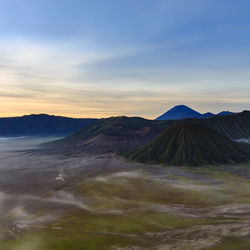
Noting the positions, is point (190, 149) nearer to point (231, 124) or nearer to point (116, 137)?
point (116, 137)

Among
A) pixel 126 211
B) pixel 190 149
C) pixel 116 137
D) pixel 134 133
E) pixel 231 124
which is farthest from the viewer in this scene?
pixel 134 133

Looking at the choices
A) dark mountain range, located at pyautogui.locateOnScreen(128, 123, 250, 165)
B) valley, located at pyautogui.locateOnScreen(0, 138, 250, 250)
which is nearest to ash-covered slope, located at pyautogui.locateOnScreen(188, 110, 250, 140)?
dark mountain range, located at pyautogui.locateOnScreen(128, 123, 250, 165)

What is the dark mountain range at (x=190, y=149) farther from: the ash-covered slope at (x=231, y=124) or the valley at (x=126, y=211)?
the ash-covered slope at (x=231, y=124)

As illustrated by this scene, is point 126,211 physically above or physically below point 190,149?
below

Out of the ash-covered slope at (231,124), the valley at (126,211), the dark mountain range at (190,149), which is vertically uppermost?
the ash-covered slope at (231,124)

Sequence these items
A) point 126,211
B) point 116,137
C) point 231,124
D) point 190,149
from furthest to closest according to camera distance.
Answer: point 116,137
point 231,124
point 190,149
point 126,211

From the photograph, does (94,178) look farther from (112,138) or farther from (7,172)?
(112,138)

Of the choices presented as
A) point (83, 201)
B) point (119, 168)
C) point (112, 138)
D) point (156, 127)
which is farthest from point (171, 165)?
point (156, 127)

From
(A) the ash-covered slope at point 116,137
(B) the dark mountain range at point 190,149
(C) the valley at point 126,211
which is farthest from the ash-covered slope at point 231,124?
(C) the valley at point 126,211

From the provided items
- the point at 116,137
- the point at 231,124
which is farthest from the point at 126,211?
the point at 231,124
